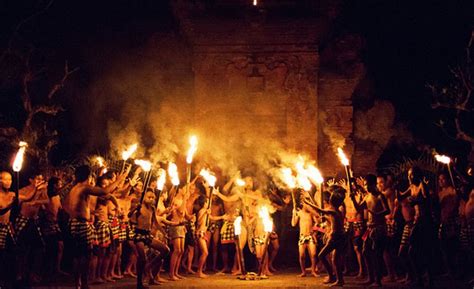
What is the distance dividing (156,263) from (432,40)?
1286cm

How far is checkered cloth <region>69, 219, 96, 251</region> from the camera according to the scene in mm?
10836

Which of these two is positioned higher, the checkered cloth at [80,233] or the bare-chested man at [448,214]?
the bare-chested man at [448,214]

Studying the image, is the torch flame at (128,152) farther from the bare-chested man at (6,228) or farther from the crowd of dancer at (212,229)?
the bare-chested man at (6,228)

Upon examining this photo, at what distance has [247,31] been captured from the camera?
55.2 feet

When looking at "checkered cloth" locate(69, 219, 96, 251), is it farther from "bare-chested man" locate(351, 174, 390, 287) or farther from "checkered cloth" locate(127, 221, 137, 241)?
"bare-chested man" locate(351, 174, 390, 287)

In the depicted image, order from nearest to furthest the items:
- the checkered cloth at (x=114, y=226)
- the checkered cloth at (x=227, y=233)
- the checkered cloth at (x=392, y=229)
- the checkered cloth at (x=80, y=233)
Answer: the checkered cloth at (x=80, y=233), the checkered cloth at (x=392, y=229), the checkered cloth at (x=114, y=226), the checkered cloth at (x=227, y=233)

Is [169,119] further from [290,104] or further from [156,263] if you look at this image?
[156,263]

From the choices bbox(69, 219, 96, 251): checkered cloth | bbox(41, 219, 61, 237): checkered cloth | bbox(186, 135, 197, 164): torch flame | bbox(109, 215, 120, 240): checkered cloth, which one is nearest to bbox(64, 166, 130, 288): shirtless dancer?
bbox(69, 219, 96, 251): checkered cloth

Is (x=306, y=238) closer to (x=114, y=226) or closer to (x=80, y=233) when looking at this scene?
(x=114, y=226)

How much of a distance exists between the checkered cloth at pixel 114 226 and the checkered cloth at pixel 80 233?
2281mm

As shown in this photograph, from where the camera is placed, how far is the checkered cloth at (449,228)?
13.4m

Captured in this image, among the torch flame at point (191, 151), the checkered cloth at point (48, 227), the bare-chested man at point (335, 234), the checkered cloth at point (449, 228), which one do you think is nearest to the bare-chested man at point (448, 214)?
the checkered cloth at point (449, 228)

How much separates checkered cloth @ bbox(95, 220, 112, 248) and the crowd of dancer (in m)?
0.03

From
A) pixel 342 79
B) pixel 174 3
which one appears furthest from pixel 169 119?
pixel 342 79
